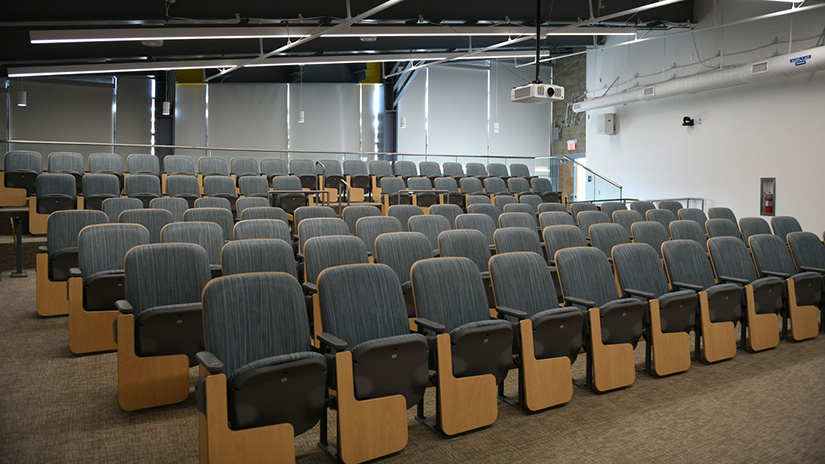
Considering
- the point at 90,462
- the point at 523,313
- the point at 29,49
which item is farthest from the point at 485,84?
the point at 90,462

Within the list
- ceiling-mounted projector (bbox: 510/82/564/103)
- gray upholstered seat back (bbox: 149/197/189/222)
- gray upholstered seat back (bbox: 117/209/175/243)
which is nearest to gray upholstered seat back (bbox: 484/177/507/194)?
ceiling-mounted projector (bbox: 510/82/564/103)

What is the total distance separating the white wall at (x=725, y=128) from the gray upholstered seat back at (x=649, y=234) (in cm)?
601

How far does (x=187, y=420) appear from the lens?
10.4 feet

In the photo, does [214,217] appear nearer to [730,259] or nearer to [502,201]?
[502,201]

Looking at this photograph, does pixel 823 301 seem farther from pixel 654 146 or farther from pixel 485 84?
pixel 485 84

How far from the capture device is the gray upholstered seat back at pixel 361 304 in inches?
122

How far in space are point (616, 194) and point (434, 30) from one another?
5.02 metres

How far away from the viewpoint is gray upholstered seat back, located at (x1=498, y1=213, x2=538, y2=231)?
6.16 m

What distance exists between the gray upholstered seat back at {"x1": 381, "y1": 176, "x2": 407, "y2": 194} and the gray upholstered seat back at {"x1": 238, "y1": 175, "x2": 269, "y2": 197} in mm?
1742

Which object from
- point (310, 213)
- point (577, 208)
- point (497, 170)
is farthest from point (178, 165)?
point (577, 208)

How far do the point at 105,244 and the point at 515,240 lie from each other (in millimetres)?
3109

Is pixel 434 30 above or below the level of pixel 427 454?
above

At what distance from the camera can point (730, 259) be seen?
17.3ft

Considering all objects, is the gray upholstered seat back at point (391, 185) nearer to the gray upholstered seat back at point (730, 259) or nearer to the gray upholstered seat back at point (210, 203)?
the gray upholstered seat back at point (210, 203)
